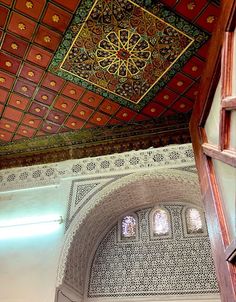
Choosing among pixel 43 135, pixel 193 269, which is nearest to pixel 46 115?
pixel 43 135

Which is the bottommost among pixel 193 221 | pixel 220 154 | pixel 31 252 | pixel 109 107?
pixel 220 154

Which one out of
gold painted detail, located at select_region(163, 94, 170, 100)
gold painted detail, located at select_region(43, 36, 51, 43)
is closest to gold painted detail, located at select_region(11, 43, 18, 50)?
gold painted detail, located at select_region(43, 36, 51, 43)

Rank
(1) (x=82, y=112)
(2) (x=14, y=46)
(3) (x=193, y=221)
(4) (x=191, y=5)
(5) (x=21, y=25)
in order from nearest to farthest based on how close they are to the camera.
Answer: (4) (x=191, y=5), (5) (x=21, y=25), (2) (x=14, y=46), (1) (x=82, y=112), (3) (x=193, y=221)

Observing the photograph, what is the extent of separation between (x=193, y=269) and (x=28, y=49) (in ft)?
11.3

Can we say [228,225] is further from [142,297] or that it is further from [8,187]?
[8,187]

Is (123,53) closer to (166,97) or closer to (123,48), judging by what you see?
(123,48)

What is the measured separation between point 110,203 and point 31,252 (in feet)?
4.01

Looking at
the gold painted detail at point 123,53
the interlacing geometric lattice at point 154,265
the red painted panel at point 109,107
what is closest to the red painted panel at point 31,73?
the gold painted detail at point 123,53

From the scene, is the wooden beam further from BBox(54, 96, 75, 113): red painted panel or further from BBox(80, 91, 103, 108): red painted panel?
BBox(54, 96, 75, 113): red painted panel

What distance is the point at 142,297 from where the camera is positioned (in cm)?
423

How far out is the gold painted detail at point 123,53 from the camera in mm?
3297

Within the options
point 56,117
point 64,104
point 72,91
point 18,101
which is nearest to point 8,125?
point 18,101

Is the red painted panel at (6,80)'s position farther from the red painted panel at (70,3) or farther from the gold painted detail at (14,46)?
the red painted panel at (70,3)

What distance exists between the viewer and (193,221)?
4.61m
